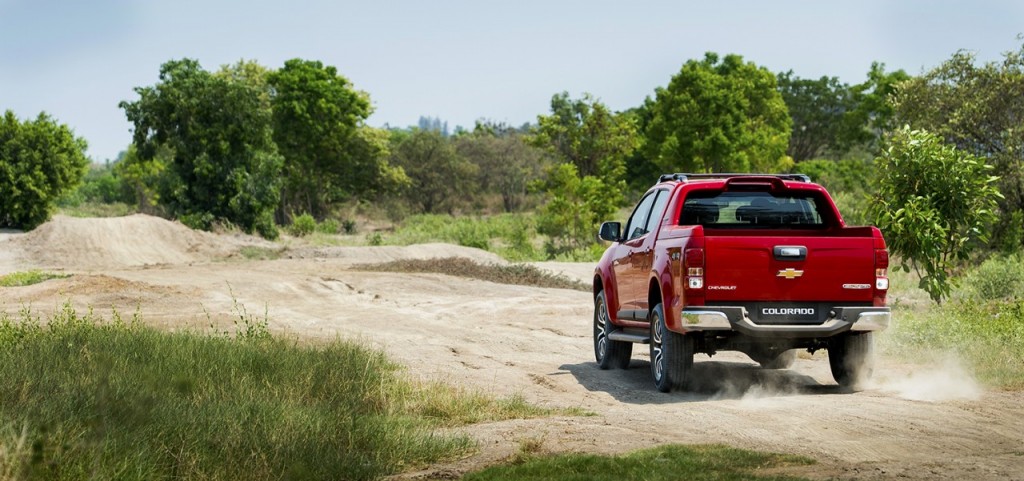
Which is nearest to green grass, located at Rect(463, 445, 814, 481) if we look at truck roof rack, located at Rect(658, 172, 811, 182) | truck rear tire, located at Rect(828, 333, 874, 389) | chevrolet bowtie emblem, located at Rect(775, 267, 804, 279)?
chevrolet bowtie emblem, located at Rect(775, 267, 804, 279)

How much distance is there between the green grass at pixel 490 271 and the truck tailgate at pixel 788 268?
1830cm

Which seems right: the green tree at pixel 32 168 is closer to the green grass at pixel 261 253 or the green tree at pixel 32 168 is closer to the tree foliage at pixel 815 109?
the green grass at pixel 261 253

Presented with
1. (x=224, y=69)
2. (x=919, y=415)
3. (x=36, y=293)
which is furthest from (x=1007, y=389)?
(x=224, y=69)

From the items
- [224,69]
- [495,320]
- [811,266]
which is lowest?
[495,320]

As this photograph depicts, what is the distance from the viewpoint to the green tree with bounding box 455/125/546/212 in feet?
286

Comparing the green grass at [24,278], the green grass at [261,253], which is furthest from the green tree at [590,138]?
the green grass at [24,278]

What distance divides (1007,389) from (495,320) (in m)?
11.1

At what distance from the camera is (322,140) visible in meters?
67.8

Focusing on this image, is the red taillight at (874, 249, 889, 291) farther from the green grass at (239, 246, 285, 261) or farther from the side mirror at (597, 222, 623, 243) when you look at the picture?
the green grass at (239, 246, 285, 261)

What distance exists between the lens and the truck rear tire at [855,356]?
40.1 feet

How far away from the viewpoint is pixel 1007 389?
12398mm

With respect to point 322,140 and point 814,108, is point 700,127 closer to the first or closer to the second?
point 322,140

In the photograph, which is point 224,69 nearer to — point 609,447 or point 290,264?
point 290,264

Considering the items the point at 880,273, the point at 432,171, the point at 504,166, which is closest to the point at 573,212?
the point at 432,171
